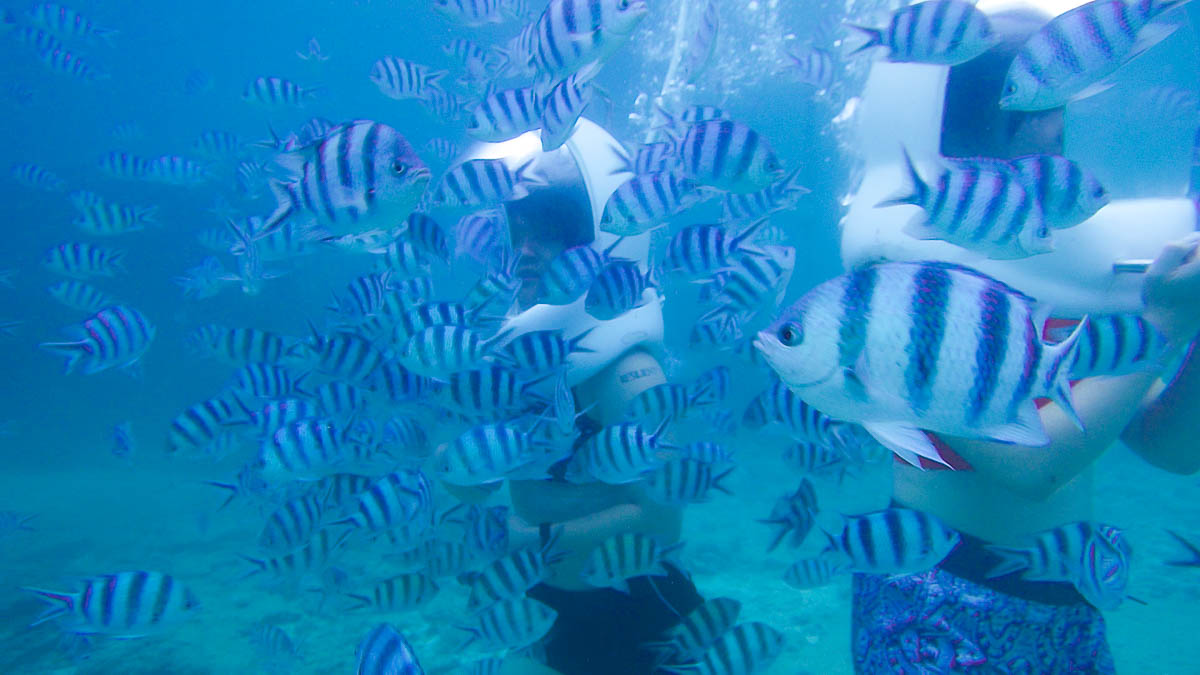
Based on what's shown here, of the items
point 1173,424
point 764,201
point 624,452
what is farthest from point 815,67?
point 624,452

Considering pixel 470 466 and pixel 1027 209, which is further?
pixel 470 466

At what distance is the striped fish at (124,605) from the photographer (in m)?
2.94

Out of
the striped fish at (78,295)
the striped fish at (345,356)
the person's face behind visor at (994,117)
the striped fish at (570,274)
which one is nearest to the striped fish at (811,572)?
the striped fish at (570,274)

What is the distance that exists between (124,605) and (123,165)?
7.34 m

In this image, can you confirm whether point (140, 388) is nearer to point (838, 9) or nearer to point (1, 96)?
point (838, 9)

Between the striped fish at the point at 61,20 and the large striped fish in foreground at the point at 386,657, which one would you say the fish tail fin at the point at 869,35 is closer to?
the large striped fish in foreground at the point at 386,657

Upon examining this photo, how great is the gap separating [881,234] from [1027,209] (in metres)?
0.50

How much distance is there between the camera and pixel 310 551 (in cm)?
398

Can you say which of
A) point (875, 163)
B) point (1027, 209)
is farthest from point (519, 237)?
point (1027, 209)

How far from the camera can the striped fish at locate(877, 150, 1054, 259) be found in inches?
69.7

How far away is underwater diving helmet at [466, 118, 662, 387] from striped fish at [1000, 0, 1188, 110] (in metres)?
1.92

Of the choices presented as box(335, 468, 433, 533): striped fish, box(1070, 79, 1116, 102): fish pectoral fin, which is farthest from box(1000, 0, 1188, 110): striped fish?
box(335, 468, 433, 533): striped fish

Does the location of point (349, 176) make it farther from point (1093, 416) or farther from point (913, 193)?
point (1093, 416)

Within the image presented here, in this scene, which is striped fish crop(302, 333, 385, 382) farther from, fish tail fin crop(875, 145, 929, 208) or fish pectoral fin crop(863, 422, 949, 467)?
fish pectoral fin crop(863, 422, 949, 467)
